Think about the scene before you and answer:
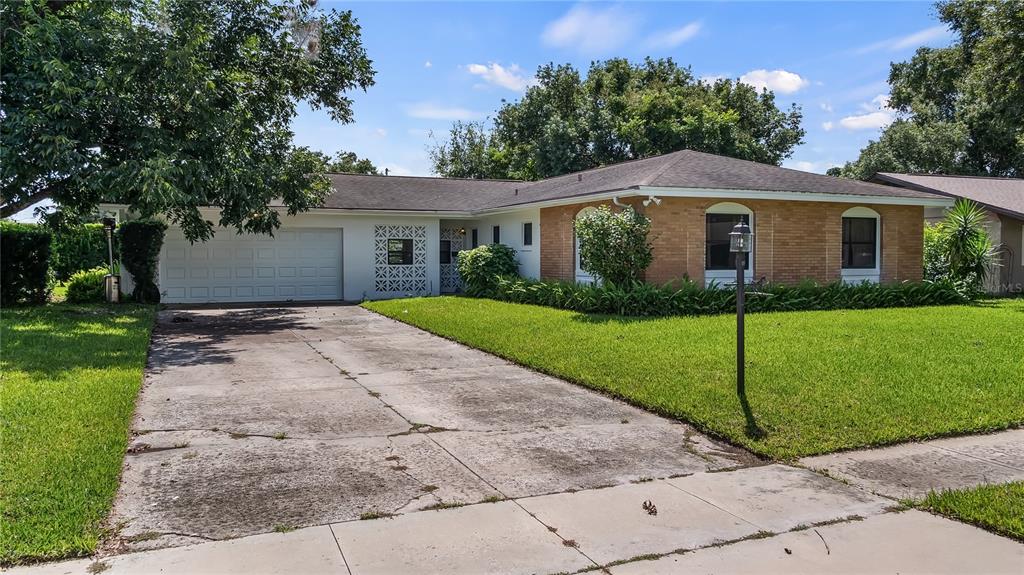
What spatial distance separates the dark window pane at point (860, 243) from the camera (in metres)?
17.0

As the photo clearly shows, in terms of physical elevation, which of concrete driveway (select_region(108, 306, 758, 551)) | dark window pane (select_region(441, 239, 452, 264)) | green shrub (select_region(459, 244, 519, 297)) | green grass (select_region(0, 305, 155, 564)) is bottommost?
concrete driveway (select_region(108, 306, 758, 551))

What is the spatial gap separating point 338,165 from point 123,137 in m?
37.4

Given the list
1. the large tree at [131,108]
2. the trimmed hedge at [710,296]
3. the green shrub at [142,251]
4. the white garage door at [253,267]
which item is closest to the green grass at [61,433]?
the large tree at [131,108]

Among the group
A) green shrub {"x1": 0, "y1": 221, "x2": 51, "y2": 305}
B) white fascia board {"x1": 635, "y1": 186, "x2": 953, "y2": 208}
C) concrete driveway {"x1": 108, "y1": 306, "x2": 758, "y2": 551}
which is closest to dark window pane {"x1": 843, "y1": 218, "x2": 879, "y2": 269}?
white fascia board {"x1": 635, "y1": 186, "x2": 953, "y2": 208}

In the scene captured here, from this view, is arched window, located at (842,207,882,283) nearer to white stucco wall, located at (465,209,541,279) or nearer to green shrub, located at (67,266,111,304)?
white stucco wall, located at (465,209,541,279)

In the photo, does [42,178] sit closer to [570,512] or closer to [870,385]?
[570,512]

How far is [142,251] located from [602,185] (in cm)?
1181

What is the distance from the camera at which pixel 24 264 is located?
16.1 m

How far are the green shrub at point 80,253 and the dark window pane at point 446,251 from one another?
1042 cm

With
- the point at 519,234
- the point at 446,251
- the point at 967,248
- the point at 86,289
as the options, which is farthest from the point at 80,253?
the point at 967,248

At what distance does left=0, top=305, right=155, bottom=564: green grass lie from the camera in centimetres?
387

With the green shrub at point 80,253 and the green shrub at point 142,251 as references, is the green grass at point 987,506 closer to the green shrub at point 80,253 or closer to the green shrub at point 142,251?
the green shrub at point 142,251

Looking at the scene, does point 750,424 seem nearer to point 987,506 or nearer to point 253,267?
point 987,506

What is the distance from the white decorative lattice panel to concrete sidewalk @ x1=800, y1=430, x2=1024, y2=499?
55.2 feet
